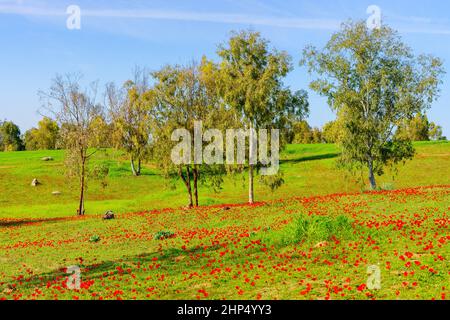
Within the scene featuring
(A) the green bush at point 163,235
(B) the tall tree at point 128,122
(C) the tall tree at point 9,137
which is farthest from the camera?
(C) the tall tree at point 9,137

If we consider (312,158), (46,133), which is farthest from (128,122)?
(46,133)

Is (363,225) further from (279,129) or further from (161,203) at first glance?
(161,203)

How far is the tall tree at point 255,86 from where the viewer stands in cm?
4381

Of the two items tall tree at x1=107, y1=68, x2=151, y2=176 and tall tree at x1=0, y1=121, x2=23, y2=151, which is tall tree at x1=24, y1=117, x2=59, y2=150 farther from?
tall tree at x1=107, y1=68, x2=151, y2=176

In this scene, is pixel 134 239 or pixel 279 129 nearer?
pixel 134 239

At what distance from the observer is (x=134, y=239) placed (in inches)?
1144

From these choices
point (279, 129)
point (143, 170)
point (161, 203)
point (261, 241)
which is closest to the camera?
point (261, 241)

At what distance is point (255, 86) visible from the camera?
44.0 meters

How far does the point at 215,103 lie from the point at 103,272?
91.5 ft

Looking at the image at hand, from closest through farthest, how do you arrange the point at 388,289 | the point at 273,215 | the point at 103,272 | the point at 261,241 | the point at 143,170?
the point at 388,289, the point at 103,272, the point at 261,241, the point at 273,215, the point at 143,170

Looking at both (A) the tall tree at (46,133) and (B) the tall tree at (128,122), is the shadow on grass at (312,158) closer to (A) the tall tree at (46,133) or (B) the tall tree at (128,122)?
(B) the tall tree at (128,122)

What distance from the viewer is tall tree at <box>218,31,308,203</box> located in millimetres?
43812

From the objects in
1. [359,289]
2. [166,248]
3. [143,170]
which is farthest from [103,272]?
[143,170]

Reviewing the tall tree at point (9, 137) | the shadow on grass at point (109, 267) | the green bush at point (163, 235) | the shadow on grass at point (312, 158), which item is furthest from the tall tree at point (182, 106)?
the tall tree at point (9, 137)
